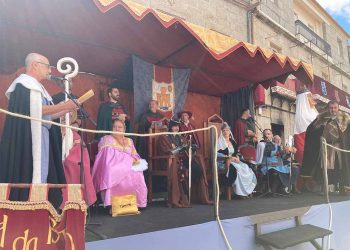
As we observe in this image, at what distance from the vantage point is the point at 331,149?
18.0 feet

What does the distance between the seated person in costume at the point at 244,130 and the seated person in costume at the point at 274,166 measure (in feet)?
0.84

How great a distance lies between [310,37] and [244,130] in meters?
11.5

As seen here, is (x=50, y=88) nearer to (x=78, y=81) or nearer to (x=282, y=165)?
(x=78, y=81)

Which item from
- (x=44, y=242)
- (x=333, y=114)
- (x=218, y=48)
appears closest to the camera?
(x=44, y=242)

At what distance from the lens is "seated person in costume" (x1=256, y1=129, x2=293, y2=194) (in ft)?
18.8

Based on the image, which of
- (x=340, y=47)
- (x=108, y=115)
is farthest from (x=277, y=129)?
(x=340, y=47)

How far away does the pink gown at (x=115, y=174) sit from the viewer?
3572mm

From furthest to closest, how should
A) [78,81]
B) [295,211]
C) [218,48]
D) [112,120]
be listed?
1. [78,81]
2. [112,120]
3. [218,48]
4. [295,211]


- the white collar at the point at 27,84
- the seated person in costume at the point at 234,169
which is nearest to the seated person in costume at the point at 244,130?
the seated person in costume at the point at 234,169

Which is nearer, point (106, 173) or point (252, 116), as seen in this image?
point (106, 173)

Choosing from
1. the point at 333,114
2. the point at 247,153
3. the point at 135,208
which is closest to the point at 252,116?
the point at 247,153

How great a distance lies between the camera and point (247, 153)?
5.92 m

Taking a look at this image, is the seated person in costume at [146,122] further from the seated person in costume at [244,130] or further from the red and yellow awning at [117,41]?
the seated person in costume at [244,130]

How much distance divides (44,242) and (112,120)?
270 cm
